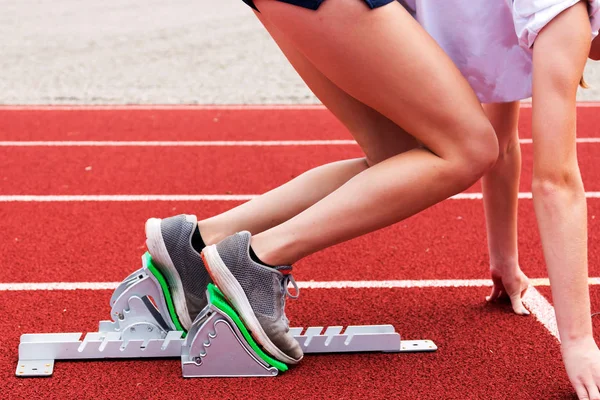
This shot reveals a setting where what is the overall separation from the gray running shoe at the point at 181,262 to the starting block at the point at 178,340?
0.03 m

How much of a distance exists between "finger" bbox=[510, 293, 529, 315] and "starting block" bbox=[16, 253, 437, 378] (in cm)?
38

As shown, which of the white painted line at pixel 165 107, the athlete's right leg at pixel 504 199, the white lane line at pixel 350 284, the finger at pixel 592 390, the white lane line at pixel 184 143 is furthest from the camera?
the white painted line at pixel 165 107

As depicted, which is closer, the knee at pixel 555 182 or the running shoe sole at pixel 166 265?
the knee at pixel 555 182

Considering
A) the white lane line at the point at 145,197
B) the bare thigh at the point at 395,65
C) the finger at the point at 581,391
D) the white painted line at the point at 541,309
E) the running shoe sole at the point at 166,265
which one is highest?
the bare thigh at the point at 395,65

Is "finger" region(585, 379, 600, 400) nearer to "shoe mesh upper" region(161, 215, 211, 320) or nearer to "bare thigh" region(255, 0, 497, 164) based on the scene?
"bare thigh" region(255, 0, 497, 164)

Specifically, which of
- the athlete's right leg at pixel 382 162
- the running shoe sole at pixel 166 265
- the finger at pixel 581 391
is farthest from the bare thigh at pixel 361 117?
the finger at pixel 581 391

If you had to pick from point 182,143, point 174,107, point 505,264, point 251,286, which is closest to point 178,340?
point 251,286

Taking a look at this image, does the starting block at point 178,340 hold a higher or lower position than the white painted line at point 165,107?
higher

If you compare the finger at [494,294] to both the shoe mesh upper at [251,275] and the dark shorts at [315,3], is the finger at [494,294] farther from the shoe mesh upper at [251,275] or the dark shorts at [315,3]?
the dark shorts at [315,3]

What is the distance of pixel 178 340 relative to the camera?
2.36 meters

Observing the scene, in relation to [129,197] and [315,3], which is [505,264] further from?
[129,197]

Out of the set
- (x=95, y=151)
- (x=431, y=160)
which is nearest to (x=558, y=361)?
(x=431, y=160)

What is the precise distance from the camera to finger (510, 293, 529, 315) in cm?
266

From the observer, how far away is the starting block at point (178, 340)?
7.34ft
